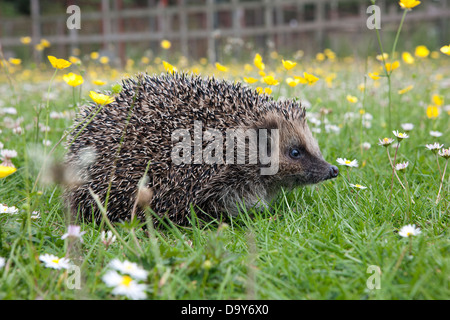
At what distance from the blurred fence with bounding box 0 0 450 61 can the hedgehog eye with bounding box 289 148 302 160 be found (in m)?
9.01

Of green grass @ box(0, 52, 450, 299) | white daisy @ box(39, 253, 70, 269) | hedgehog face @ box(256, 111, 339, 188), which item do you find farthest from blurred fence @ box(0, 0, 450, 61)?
white daisy @ box(39, 253, 70, 269)

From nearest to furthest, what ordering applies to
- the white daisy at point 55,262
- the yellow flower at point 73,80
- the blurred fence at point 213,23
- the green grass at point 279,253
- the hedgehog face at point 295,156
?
the green grass at point 279,253 → the white daisy at point 55,262 → the yellow flower at point 73,80 → the hedgehog face at point 295,156 → the blurred fence at point 213,23

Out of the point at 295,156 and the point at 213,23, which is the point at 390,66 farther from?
the point at 213,23

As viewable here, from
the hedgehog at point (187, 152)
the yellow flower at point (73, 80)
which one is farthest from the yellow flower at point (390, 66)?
the yellow flower at point (73, 80)

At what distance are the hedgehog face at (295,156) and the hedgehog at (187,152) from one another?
0.01 meters

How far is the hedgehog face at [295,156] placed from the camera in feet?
13.0

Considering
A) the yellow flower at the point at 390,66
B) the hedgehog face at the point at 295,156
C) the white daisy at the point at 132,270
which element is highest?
the yellow flower at the point at 390,66

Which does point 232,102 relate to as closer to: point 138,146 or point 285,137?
point 285,137

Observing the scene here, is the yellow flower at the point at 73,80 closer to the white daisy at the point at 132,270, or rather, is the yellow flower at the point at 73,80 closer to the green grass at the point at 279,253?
the green grass at the point at 279,253

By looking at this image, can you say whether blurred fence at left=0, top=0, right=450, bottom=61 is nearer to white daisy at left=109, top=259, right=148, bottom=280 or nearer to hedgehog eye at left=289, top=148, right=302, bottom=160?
hedgehog eye at left=289, top=148, right=302, bottom=160

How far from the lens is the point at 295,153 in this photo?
162 inches
